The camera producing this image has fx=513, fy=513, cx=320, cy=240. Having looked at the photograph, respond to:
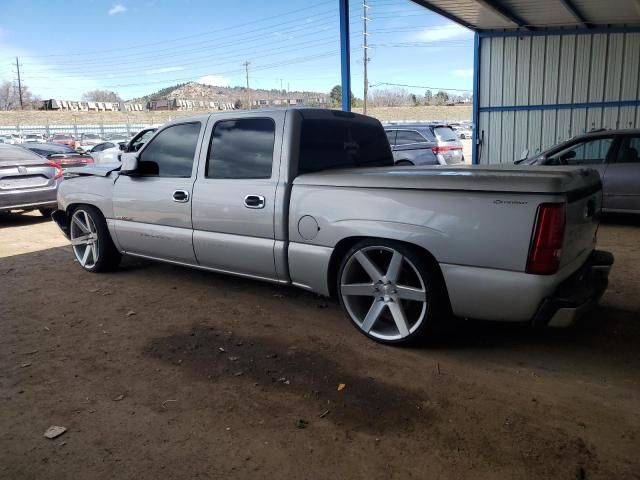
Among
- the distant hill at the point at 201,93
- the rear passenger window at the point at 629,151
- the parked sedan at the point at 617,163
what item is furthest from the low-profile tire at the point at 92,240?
the distant hill at the point at 201,93

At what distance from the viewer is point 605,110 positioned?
12891 millimetres

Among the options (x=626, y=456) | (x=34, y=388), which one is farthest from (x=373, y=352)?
(x=34, y=388)

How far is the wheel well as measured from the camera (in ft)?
11.7

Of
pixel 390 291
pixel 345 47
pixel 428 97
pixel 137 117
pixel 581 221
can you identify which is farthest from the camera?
pixel 428 97

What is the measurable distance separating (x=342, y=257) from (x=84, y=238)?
3.60 meters

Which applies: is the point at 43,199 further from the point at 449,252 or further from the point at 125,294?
the point at 449,252

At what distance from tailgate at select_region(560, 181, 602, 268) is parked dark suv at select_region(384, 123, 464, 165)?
9.14 m

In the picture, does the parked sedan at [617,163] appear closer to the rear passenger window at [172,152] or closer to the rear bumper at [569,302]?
the rear bumper at [569,302]

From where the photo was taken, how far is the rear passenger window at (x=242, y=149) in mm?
4391

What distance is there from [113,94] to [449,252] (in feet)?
446

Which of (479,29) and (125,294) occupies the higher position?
(479,29)

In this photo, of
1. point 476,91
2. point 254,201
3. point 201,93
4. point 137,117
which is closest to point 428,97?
point 137,117

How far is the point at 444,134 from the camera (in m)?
13.5

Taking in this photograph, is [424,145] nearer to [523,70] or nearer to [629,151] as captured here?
[523,70]
